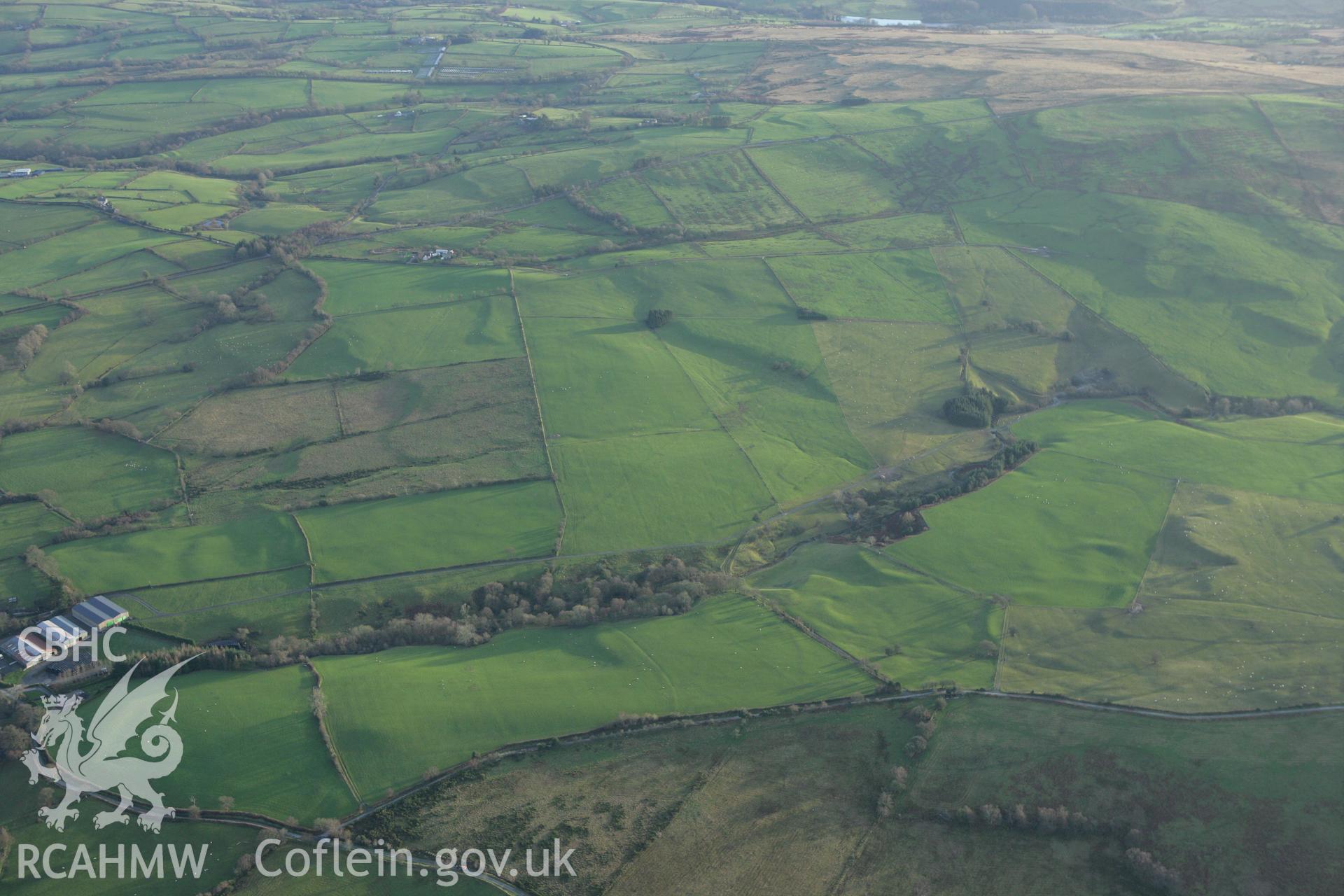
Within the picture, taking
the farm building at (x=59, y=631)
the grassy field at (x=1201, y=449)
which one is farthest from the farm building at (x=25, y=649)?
the grassy field at (x=1201, y=449)

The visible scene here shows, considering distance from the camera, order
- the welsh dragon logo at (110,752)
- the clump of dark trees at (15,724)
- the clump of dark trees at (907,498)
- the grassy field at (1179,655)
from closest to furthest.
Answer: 1. the welsh dragon logo at (110,752)
2. the clump of dark trees at (15,724)
3. the grassy field at (1179,655)
4. the clump of dark trees at (907,498)

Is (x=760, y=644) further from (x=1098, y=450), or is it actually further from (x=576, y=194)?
(x=576, y=194)

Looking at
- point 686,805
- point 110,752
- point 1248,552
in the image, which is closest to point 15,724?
point 110,752

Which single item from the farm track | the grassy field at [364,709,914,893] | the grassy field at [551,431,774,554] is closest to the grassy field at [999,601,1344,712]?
the farm track

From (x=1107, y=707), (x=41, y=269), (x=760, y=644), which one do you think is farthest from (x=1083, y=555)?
(x=41, y=269)

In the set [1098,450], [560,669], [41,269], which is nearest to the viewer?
[560,669]

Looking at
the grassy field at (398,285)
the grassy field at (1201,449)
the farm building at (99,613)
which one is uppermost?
the grassy field at (398,285)

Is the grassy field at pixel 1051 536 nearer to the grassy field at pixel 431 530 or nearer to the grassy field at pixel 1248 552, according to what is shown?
the grassy field at pixel 1248 552
